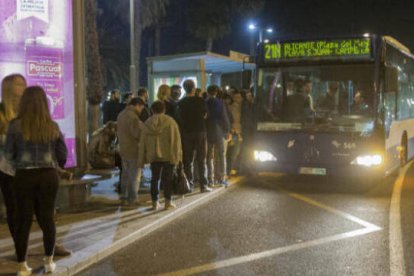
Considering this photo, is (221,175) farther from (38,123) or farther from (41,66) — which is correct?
(38,123)

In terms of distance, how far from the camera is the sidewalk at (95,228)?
627 cm

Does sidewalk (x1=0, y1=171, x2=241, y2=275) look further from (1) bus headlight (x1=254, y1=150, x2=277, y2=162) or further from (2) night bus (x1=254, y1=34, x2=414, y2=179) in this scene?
(2) night bus (x1=254, y1=34, x2=414, y2=179)

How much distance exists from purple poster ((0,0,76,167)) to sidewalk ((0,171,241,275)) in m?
0.98

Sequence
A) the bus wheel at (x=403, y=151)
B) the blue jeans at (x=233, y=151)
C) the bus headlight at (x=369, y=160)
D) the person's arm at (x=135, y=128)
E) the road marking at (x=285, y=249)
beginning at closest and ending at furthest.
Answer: the road marking at (x=285, y=249) → the person's arm at (x=135, y=128) → the bus headlight at (x=369, y=160) → the blue jeans at (x=233, y=151) → the bus wheel at (x=403, y=151)

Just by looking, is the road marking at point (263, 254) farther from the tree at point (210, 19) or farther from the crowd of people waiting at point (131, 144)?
the tree at point (210, 19)

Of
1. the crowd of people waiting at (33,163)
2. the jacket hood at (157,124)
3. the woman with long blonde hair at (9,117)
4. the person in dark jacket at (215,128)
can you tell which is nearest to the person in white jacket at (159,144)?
the jacket hood at (157,124)

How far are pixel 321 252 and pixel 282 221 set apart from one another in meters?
1.76

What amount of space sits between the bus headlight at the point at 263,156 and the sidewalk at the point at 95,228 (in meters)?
1.59

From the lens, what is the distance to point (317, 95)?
37.1 feet

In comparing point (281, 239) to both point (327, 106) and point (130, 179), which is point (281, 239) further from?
point (327, 106)

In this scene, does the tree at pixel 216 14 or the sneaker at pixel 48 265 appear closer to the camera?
the sneaker at pixel 48 265

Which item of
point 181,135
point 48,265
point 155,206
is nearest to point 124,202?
point 155,206

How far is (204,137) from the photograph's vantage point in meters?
10.5

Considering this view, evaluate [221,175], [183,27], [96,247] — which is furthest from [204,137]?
[183,27]
